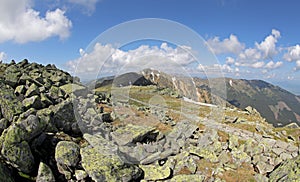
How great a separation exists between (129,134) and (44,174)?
11.3 m

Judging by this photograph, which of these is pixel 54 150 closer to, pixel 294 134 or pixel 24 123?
pixel 24 123

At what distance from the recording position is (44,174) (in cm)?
2028

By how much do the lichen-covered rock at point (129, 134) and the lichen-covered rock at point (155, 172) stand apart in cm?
471

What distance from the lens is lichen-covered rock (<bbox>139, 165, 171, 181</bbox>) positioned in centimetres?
2391

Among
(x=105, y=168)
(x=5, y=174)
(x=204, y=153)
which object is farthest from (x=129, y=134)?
(x=5, y=174)

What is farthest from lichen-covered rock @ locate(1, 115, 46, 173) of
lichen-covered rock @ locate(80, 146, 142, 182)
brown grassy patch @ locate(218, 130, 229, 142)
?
brown grassy patch @ locate(218, 130, 229, 142)

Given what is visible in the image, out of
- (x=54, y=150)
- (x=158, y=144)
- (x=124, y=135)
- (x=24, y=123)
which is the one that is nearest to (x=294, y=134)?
(x=158, y=144)

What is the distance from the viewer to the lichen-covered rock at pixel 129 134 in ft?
95.3

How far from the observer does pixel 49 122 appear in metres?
26.0

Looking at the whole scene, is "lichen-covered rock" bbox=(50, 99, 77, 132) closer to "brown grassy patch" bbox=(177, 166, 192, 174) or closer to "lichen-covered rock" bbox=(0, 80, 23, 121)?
"lichen-covered rock" bbox=(0, 80, 23, 121)

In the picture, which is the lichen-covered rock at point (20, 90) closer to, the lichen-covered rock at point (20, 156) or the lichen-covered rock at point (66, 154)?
the lichen-covered rock at point (20, 156)

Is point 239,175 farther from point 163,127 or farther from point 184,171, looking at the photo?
point 163,127

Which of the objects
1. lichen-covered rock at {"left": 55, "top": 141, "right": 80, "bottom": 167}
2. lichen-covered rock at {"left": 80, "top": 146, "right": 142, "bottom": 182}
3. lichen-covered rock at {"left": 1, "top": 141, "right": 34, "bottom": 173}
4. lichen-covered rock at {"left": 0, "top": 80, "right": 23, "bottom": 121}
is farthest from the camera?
lichen-covered rock at {"left": 0, "top": 80, "right": 23, "bottom": 121}

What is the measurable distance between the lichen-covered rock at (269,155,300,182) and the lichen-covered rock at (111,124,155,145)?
13.8 metres
